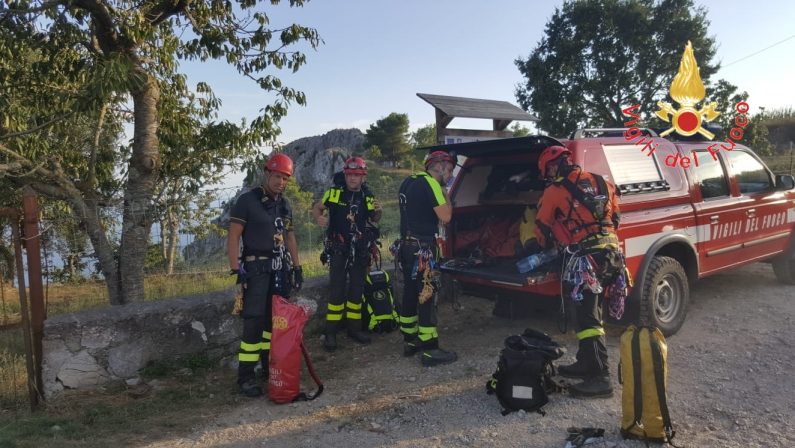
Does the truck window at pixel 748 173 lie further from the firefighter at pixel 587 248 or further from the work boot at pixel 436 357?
the work boot at pixel 436 357

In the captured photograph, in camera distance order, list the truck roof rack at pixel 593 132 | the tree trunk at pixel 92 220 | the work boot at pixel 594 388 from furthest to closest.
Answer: the tree trunk at pixel 92 220, the truck roof rack at pixel 593 132, the work boot at pixel 594 388

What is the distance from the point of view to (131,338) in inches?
157

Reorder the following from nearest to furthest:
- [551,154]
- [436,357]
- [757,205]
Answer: [551,154]
[436,357]
[757,205]

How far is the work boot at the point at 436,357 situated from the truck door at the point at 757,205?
3.47 m

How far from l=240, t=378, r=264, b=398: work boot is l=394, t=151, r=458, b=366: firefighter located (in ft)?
4.37

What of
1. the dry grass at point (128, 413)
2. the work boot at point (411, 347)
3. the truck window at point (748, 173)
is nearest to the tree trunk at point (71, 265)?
the dry grass at point (128, 413)

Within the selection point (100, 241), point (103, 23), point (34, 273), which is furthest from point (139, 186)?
point (34, 273)

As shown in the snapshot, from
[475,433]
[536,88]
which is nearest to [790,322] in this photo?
[475,433]

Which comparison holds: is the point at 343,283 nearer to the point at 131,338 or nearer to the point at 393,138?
the point at 131,338

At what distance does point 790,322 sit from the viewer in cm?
484

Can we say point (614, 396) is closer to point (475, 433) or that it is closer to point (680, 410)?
point (680, 410)

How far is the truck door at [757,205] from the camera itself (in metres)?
5.30

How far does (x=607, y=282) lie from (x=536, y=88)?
25.0 metres

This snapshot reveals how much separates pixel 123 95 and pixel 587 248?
500 cm
